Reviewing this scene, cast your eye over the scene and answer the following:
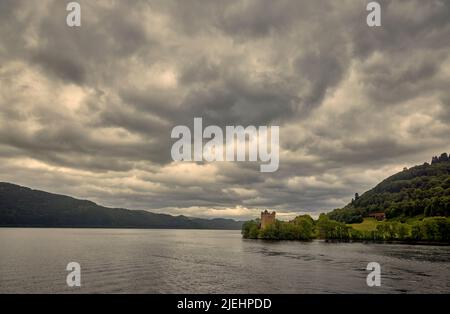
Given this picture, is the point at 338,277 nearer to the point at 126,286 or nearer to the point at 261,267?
the point at 261,267

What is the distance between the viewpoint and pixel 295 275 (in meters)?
86.2

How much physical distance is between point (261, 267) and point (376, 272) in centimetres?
3073

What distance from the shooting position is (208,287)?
71250 millimetres

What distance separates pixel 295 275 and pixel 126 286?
40398 millimetres
